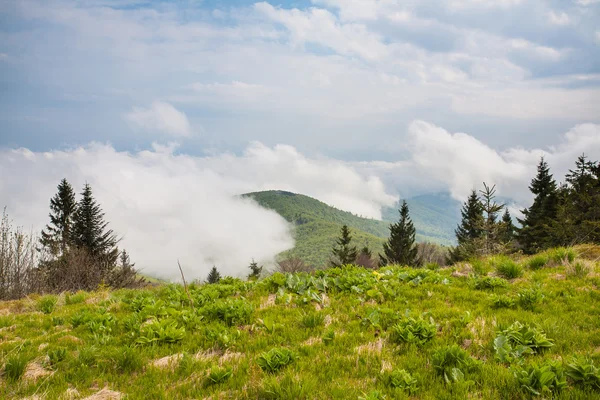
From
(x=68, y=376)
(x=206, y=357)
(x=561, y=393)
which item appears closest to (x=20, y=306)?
(x=68, y=376)

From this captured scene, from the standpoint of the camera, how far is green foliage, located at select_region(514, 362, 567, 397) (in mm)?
3570

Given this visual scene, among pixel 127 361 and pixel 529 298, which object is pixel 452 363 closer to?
pixel 529 298

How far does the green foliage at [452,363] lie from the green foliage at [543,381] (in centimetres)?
55

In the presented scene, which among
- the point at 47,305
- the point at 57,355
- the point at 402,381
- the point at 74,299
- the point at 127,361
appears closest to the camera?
the point at 402,381

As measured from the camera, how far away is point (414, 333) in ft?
17.4

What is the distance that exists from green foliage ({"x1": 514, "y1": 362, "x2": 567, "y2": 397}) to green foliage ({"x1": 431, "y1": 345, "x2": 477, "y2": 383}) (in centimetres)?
55

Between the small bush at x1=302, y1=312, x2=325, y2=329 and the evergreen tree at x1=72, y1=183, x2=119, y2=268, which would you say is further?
the evergreen tree at x1=72, y1=183, x2=119, y2=268

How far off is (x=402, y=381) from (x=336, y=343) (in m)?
1.52

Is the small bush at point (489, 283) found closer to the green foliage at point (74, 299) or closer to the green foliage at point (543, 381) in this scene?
the green foliage at point (543, 381)

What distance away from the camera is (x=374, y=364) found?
453cm

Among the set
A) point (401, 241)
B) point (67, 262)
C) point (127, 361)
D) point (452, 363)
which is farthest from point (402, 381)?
point (401, 241)

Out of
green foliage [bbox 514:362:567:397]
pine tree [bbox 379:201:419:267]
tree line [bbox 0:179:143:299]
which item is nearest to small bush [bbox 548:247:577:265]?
green foliage [bbox 514:362:567:397]

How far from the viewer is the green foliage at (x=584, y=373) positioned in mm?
3627

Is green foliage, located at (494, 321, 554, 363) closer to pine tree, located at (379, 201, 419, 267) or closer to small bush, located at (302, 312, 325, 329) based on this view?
small bush, located at (302, 312, 325, 329)
